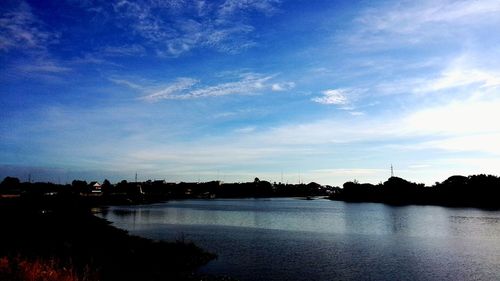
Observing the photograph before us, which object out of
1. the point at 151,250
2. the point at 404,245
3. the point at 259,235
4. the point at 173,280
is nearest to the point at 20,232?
the point at 151,250

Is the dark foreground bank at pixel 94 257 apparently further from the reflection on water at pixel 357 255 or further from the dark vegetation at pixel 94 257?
the reflection on water at pixel 357 255

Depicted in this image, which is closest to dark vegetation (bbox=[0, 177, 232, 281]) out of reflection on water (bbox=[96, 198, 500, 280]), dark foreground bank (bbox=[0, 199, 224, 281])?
dark foreground bank (bbox=[0, 199, 224, 281])

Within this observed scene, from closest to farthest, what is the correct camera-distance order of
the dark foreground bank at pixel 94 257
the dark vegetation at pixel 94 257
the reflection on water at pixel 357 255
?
the dark vegetation at pixel 94 257, the dark foreground bank at pixel 94 257, the reflection on water at pixel 357 255

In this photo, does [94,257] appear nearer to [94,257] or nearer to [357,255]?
[94,257]

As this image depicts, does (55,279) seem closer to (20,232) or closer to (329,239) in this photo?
(20,232)

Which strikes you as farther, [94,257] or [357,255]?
[357,255]

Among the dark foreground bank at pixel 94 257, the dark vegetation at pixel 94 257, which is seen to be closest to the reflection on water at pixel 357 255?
the dark vegetation at pixel 94 257

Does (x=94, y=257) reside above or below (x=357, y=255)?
above

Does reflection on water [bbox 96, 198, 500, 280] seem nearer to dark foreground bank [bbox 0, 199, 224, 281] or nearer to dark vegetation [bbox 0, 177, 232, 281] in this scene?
dark vegetation [bbox 0, 177, 232, 281]

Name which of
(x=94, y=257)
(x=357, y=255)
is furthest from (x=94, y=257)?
(x=357, y=255)

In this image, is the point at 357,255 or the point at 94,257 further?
the point at 357,255

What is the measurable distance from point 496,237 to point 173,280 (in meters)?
78.2

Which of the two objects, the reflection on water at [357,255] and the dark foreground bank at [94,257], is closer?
the dark foreground bank at [94,257]

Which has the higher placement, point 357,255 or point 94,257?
point 94,257
